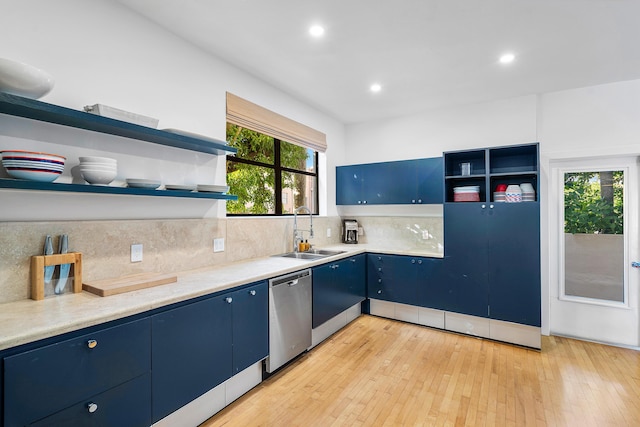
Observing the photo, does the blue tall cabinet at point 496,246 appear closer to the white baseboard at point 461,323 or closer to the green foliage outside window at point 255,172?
the white baseboard at point 461,323

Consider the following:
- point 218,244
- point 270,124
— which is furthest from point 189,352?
point 270,124

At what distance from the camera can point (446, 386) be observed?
2486 mm

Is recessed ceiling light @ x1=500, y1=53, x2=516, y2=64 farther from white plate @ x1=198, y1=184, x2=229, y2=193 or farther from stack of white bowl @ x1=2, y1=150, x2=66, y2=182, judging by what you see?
stack of white bowl @ x1=2, y1=150, x2=66, y2=182

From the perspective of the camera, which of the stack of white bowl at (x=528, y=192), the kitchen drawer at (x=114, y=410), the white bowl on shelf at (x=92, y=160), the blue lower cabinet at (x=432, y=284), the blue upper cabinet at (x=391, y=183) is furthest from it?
the blue upper cabinet at (x=391, y=183)

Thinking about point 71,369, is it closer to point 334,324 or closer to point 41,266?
point 41,266

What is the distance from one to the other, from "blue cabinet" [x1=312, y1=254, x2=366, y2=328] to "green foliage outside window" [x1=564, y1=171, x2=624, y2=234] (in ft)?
7.82

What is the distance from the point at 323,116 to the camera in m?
4.31

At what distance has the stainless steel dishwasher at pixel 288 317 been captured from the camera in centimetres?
250

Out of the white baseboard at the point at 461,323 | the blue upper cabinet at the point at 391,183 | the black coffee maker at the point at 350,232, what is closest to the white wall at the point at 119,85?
the blue upper cabinet at the point at 391,183

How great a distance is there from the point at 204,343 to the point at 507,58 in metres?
3.30

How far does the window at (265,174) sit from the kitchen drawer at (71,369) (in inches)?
65.9

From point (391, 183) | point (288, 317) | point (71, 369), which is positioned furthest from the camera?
point (391, 183)

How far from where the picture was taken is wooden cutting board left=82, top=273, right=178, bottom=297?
5.79ft

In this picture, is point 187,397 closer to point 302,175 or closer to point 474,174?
point 302,175
